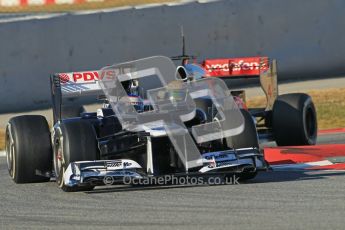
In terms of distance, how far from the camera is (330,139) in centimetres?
1452

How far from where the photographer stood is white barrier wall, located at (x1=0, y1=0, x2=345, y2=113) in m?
18.3

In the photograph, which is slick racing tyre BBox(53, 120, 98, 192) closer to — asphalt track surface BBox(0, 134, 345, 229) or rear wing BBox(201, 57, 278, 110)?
asphalt track surface BBox(0, 134, 345, 229)

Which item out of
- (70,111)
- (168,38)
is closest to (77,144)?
(70,111)

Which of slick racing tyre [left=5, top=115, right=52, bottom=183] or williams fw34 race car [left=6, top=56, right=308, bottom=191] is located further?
slick racing tyre [left=5, top=115, right=52, bottom=183]

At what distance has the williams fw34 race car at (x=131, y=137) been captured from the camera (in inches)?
361

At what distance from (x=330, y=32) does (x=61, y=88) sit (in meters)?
11.4

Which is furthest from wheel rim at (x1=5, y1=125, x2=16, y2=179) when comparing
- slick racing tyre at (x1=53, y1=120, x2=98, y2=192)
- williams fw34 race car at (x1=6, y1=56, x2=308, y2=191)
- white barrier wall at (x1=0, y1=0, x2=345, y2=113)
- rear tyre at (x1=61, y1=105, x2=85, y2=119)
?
white barrier wall at (x1=0, y1=0, x2=345, y2=113)

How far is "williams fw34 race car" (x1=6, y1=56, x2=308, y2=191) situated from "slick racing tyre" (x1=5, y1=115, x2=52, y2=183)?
0.01m

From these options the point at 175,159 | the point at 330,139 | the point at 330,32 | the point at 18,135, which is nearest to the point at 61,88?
the point at 18,135

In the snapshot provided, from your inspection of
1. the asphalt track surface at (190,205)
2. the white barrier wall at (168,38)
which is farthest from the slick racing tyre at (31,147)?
the white barrier wall at (168,38)

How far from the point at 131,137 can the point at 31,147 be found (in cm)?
108

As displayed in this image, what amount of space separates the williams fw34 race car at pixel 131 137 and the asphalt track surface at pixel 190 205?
0.19 metres

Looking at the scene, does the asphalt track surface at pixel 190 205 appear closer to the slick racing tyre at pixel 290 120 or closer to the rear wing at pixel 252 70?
the slick racing tyre at pixel 290 120

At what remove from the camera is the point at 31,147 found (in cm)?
1002
